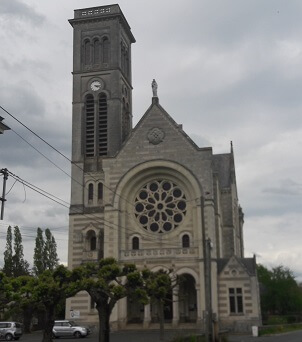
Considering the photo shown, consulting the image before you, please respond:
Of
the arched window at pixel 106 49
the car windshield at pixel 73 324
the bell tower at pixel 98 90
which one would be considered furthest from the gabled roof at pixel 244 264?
the arched window at pixel 106 49

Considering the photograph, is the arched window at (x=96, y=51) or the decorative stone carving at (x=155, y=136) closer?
the decorative stone carving at (x=155, y=136)

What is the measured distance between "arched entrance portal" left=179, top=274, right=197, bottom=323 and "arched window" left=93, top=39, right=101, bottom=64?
25941mm

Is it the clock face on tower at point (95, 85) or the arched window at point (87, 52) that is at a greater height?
the arched window at point (87, 52)

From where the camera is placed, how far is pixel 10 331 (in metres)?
45.2

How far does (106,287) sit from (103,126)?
2940 cm

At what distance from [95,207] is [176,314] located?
13392 mm

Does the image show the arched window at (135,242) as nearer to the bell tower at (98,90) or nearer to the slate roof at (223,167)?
the bell tower at (98,90)

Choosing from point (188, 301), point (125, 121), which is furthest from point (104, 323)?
point (125, 121)

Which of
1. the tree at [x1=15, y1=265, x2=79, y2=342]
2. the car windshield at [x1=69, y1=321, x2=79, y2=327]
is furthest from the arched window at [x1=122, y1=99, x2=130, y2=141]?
the tree at [x1=15, y1=265, x2=79, y2=342]

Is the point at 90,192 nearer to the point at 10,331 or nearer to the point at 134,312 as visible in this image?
the point at 134,312

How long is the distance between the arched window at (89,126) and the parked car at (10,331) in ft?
63.9

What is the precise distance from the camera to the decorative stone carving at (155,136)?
2087 inches

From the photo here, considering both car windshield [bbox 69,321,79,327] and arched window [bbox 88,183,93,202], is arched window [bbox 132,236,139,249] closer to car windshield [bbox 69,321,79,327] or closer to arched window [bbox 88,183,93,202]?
arched window [bbox 88,183,93,202]

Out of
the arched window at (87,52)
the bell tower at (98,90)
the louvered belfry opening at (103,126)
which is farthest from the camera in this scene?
the arched window at (87,52)
